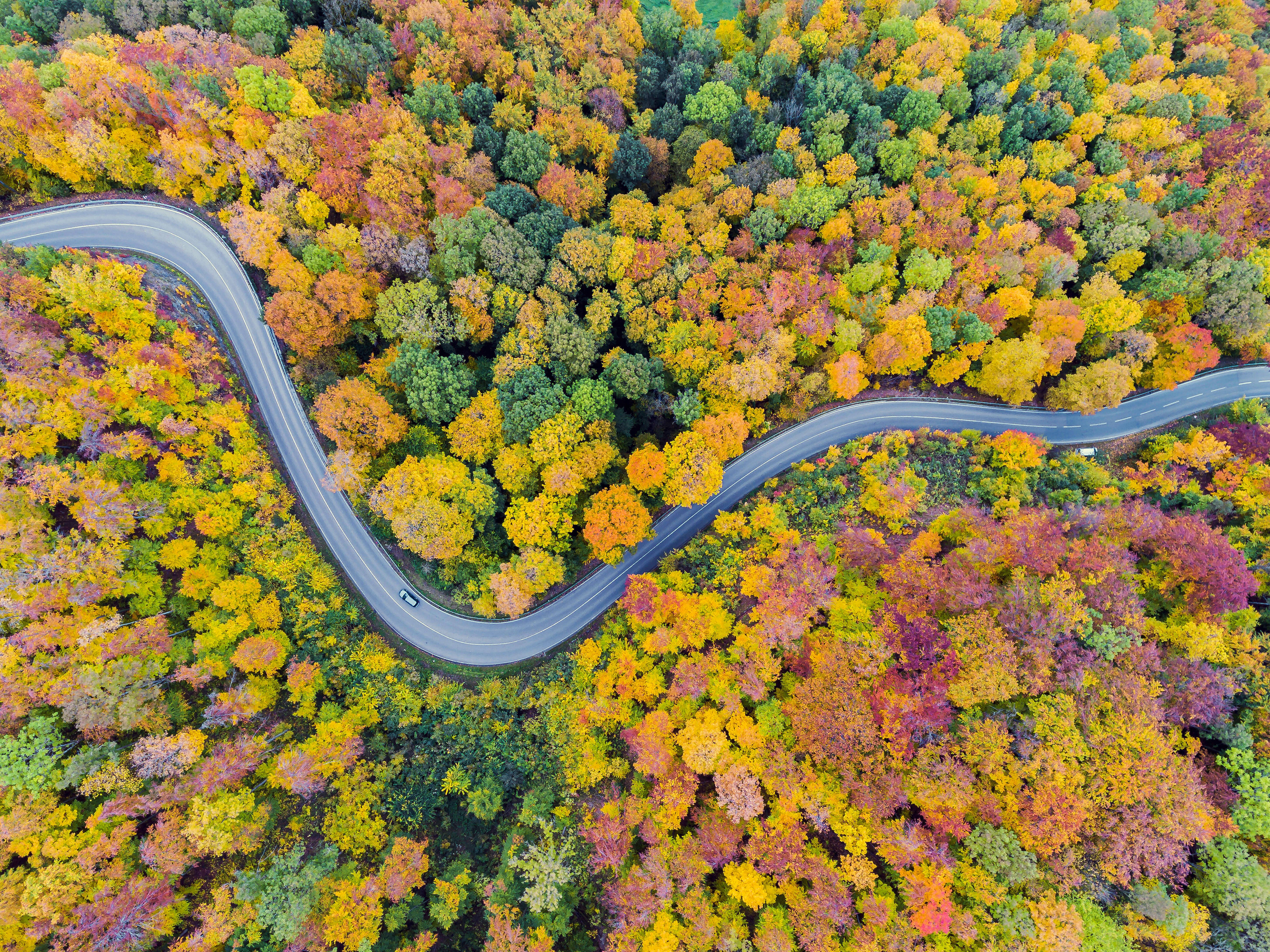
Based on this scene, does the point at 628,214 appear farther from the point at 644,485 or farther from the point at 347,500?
the point at 347,500

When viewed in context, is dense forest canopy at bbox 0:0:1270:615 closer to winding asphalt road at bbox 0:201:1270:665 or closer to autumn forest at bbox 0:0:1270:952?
autumn forest at bbox 0:0:1270:952

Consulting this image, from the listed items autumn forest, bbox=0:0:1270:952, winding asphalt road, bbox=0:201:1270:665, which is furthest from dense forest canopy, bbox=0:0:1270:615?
winding asphalt road, bbox=0:201:1270:665

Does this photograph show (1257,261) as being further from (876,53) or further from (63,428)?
(63,428)

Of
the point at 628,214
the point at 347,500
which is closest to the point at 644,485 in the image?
the point at 628,214

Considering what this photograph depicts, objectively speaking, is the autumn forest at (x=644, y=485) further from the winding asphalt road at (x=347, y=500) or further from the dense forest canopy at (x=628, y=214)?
the winding asphalt road at (x=347, y=500)

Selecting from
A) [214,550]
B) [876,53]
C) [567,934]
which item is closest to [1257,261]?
[876,53]

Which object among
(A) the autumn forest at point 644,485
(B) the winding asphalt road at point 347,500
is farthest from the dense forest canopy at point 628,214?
(B) the winding asphalt road at point 347,500
